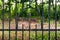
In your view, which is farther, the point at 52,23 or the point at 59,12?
the point at 52,23

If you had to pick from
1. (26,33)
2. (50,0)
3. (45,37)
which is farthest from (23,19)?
(50,0)

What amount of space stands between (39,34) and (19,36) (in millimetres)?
421

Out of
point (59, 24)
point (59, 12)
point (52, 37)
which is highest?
point (59, 12)

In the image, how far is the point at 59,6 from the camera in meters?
3.94

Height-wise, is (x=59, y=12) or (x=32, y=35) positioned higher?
(x=59, y=12)

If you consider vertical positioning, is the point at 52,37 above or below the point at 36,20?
below

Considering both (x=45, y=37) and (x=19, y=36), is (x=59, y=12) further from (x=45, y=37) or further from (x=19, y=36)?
(x=19, y=36)

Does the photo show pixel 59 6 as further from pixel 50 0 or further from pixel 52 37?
pixel 50 0

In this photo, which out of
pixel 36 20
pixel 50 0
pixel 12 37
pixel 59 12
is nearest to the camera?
pixel 50 0

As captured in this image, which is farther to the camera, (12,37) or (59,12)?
(12,37)

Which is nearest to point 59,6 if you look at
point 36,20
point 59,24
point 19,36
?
point 59,24

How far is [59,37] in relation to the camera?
13.6ft

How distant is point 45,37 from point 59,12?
633 mm

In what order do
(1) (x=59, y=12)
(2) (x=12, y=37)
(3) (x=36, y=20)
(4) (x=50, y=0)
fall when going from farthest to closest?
(3) (x=36, y=20)
(2) (x=12, y=37)
(1) (x=59, y=12)
(4) (x=50, y=0)
